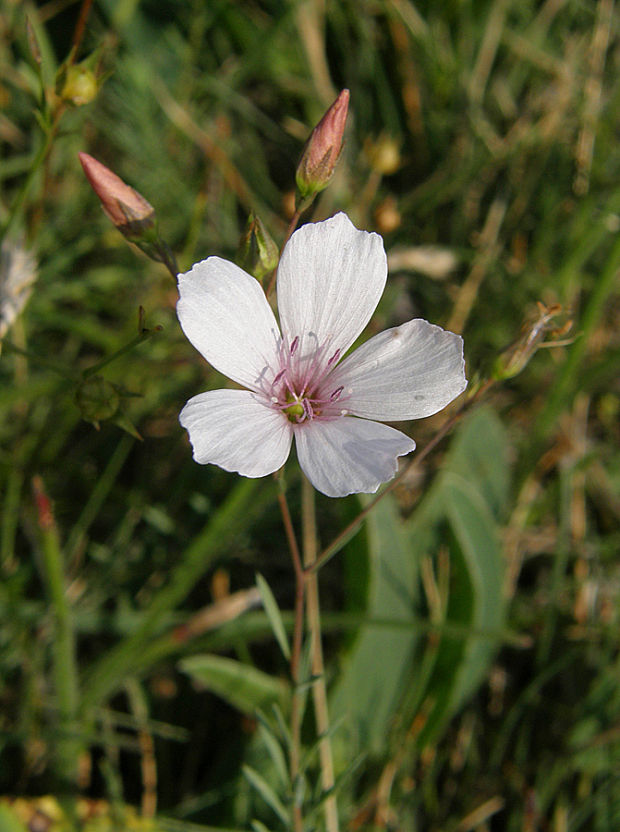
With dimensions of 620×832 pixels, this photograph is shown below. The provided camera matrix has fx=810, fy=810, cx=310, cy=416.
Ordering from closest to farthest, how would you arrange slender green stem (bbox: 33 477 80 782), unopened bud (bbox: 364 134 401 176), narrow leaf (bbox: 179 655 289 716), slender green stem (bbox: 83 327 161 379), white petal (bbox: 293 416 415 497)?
1. white petal (bbox: 293 416 415 497)
2. slender green stem (bbox: 83 327 161 379)
3. slender green stem (bbox: 33 477 80 782)
4. narrow leaf (bbox: 179 655 289 716)
5. unopened bud (bbox: 364 134 401 176)

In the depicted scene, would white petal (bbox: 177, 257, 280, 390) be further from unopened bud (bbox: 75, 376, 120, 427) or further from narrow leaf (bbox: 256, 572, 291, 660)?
narrow leaf (bbox: 256, 572, 291, 660)

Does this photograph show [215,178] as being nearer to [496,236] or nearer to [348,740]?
[496,236]

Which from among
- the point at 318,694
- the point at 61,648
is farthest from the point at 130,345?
the point at 318,694

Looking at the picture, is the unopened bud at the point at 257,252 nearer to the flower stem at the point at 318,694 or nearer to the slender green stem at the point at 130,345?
the slender green stem at the point at 130,345

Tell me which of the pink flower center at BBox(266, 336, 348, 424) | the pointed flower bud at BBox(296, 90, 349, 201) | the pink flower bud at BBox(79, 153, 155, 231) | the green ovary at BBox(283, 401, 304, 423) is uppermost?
the pointed flower bud at BBox(296, 90, 349, 201)

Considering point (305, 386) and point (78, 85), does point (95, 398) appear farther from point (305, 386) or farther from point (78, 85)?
point (78, 85)

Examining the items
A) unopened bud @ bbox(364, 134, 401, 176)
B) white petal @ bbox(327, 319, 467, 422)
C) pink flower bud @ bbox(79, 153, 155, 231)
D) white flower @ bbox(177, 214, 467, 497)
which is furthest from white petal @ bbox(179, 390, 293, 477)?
unopened bud @ bbox(364, 134, 401, 176)
